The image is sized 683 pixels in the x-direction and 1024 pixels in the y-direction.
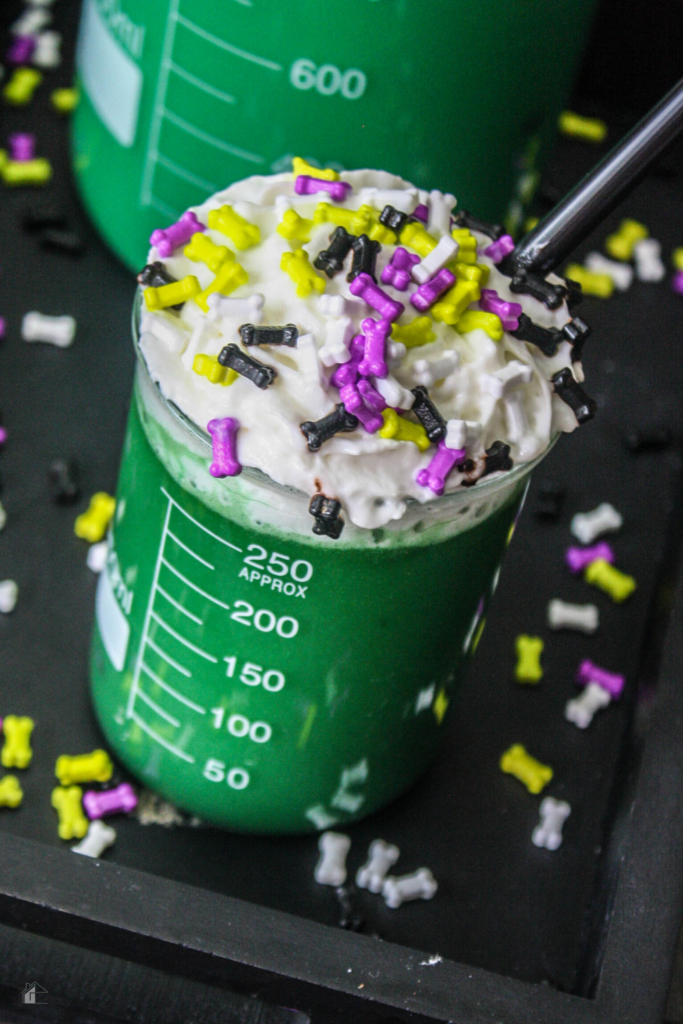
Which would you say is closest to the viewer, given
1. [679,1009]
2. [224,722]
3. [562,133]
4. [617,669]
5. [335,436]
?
[335,436]

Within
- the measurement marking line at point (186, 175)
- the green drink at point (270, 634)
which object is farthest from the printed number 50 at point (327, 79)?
the green drink at point (270, 634)

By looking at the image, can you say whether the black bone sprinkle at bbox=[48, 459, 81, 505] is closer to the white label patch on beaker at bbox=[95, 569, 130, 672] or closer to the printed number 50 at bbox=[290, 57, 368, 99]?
the white label patch on beaker at bbox=[95, 569, 130, 672]

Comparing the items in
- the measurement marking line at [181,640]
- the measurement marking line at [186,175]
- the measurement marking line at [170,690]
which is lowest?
the measurement marking line at [170,690]

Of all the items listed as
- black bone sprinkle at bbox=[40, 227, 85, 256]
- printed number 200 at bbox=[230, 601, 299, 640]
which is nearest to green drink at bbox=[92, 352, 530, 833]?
printed number 200 at bbox=[230, 601, 299, 640]

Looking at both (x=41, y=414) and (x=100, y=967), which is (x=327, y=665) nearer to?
(x=100, y=967)

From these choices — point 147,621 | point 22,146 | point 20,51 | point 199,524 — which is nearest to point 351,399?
point 199,524

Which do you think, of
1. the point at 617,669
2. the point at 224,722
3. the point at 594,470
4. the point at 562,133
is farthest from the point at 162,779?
the point at 562,133

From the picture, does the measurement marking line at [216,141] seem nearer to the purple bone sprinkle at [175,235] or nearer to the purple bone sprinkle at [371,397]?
the purple bone sprinkle at [175,235]
